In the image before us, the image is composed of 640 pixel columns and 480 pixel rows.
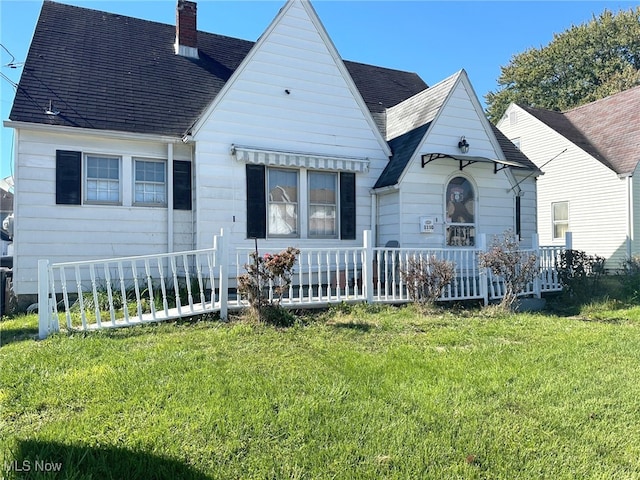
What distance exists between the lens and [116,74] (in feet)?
32.8

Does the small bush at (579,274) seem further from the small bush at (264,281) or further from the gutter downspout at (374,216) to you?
the small bush at (264,281)

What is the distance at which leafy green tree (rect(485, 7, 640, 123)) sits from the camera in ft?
108

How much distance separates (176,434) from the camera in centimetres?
299

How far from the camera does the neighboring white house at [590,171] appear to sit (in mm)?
15562

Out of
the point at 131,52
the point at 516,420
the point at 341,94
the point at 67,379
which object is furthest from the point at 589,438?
the point at 131,52

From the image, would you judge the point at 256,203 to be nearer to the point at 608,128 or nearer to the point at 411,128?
the point at 411,128

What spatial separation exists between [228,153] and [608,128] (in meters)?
17.5

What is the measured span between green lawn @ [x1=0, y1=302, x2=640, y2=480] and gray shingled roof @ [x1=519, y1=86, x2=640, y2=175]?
13511 mm

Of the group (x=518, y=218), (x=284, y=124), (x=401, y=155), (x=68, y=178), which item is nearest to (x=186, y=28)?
(x=284, y=124)

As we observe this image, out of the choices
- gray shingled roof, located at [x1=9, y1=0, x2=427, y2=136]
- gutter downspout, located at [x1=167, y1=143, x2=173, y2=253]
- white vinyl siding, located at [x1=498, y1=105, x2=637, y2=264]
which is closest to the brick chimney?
gray shingled roof, located at [x1=9, y1=0, x2=427, y2=136]

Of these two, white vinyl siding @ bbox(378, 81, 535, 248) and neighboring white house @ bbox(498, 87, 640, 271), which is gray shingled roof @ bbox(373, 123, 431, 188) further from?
neighboring white house @ bbox(498, 87, 640, 271)

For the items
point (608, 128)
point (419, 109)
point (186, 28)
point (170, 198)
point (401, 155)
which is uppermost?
point (186, 28)

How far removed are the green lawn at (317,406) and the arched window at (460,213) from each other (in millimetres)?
5016

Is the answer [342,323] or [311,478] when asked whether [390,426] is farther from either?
[342,323]
